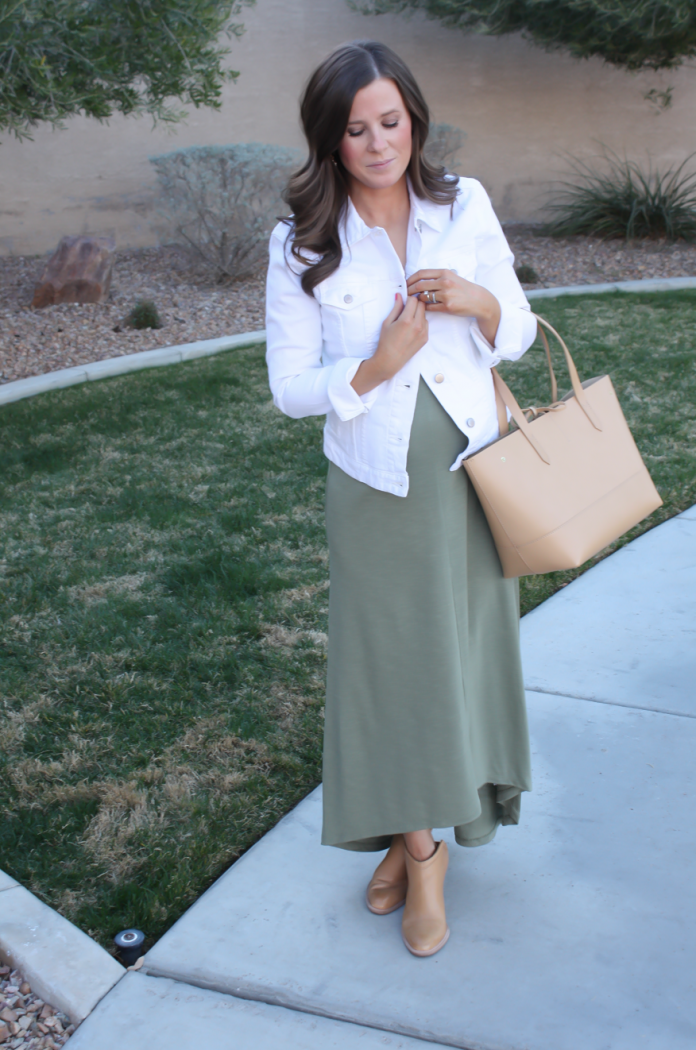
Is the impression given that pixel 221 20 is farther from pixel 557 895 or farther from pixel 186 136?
pixel 557 895

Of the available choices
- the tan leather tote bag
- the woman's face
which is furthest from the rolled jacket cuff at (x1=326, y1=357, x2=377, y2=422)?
the woman's face

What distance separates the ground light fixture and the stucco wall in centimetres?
1035

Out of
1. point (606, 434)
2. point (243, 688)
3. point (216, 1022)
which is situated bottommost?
point (243, 688)

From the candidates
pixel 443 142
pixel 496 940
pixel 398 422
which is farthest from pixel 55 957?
pixel 443 142

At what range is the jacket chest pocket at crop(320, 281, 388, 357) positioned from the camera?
69.6 inches

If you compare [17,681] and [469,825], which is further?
[17,681]

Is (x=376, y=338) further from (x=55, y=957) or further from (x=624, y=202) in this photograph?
(x=624, y=202)

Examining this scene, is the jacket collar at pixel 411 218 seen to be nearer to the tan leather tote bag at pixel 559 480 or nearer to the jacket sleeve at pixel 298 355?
the jacket sleeve at pixel 298 355

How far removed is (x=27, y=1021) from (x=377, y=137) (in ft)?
6.40

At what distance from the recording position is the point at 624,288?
349 inches

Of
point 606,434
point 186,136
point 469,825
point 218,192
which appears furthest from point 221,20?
point 469,825

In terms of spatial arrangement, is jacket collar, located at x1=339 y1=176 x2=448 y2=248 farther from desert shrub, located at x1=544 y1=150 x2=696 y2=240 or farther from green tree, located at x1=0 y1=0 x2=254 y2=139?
desert shrub, located at x1=544 y1=150 x2=696 y2=240

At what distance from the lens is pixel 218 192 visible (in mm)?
9102

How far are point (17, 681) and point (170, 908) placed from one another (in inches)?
50.4
